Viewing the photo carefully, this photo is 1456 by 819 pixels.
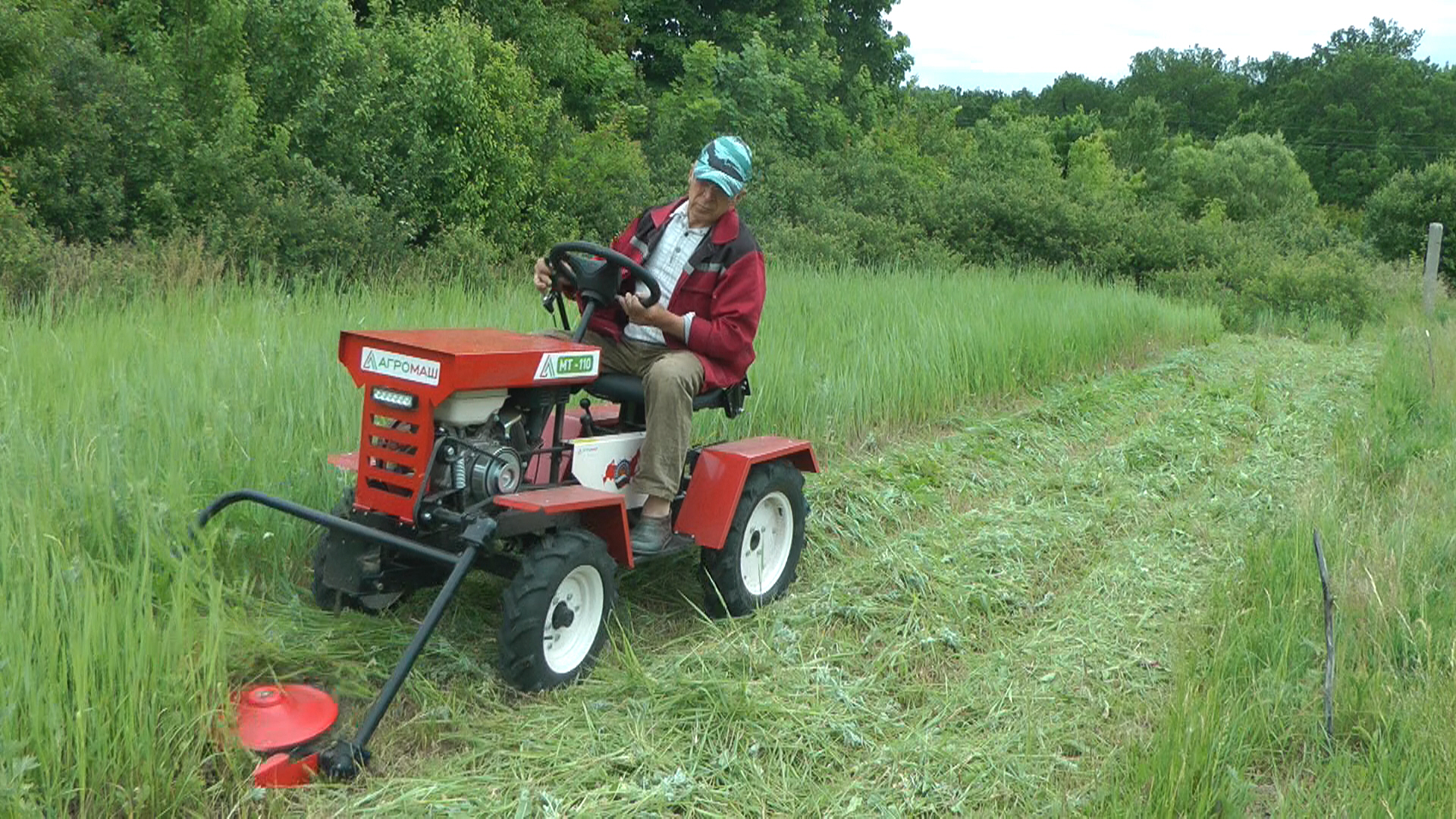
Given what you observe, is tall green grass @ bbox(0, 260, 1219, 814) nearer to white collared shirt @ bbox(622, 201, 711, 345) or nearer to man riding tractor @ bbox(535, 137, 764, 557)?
man riding tractor @ bbox(535, 137, 764, 557)

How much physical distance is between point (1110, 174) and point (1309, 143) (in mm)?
38136

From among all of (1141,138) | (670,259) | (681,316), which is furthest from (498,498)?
(1141,138)

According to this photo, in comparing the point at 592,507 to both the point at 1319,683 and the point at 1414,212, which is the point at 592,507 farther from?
the point at 1414,212

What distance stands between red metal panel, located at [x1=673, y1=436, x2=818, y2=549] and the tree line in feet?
19.9

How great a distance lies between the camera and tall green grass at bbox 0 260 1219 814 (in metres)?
2.95

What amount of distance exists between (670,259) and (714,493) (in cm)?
94

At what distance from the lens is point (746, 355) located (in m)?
4.80

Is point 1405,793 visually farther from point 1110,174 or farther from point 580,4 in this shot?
point 1110,174

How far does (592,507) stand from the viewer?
402 cm

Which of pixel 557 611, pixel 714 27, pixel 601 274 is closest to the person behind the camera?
pixel 557 611

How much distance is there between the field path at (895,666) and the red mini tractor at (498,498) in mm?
212

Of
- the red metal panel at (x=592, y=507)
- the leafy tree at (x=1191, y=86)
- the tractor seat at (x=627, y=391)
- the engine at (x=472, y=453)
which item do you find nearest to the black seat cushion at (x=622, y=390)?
the tractor seat at (x=627, y=391)

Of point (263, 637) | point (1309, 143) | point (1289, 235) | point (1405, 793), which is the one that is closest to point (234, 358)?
point (263, 637)

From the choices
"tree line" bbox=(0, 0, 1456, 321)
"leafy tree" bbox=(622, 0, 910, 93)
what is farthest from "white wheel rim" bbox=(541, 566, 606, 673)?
"leafy tree" bbox=(622, 0, 910, 93)
